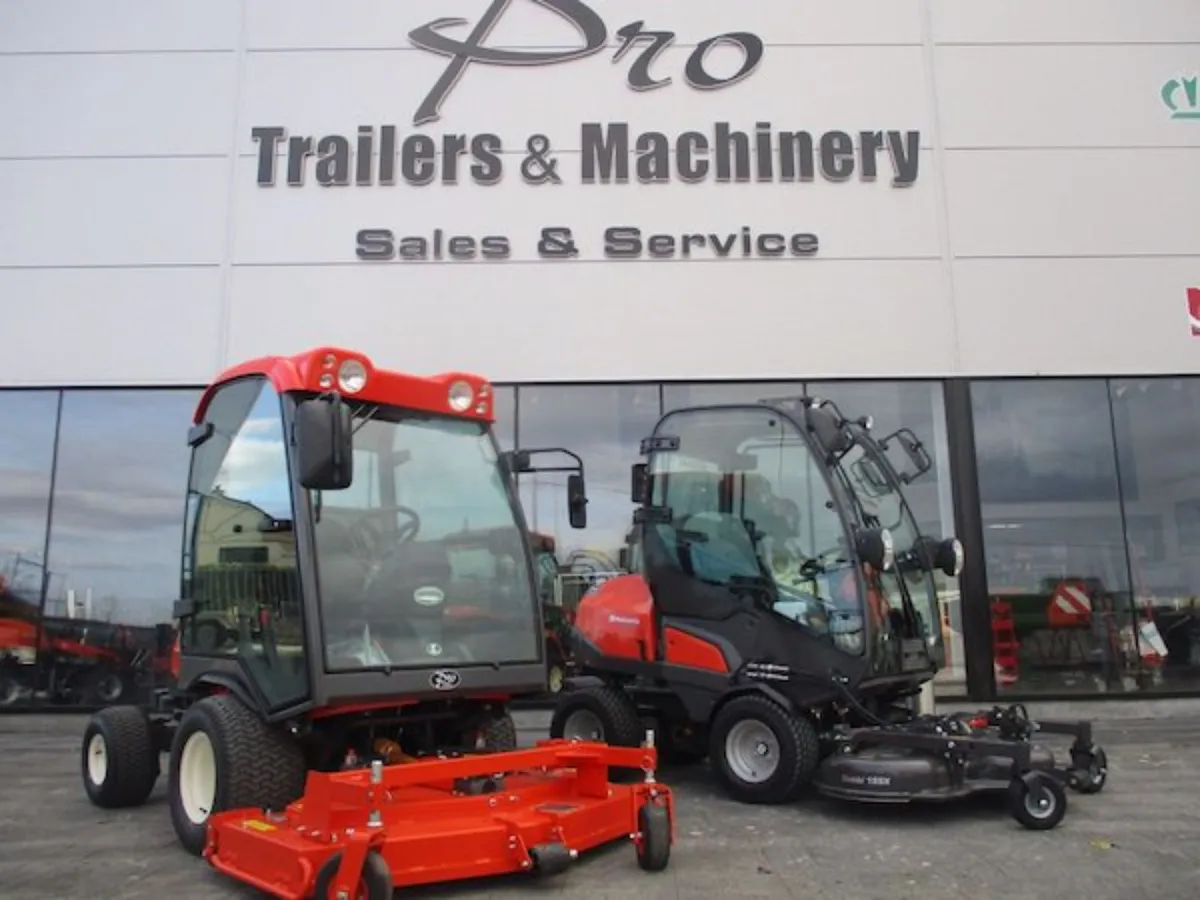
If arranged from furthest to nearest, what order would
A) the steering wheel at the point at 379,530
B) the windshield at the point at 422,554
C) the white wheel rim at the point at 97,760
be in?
the white wheel rim at the point at 97,760 → the steering wheel at the point at 379,530 → the windshield at the point at 422,554

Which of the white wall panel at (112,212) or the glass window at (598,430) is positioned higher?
the white wall panel at (112,212)

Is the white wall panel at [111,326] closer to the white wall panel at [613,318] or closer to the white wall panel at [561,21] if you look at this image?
the white wall panel at [613,318]

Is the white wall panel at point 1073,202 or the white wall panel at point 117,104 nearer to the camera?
the white wall panel at point 1073,202

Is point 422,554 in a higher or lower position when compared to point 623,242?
lower

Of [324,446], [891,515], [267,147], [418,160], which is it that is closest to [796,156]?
[418,160]

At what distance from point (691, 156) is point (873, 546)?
6.76m

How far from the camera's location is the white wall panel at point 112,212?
1108 cm

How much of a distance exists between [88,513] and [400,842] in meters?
8.49

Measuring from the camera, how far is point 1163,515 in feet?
35.7

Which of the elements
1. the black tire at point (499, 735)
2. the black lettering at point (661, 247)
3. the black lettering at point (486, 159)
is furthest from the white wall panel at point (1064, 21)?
the black tire at point (499, 735)

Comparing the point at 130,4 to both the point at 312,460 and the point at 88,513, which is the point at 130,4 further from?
the point at 312,460

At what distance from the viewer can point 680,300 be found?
11.0 meters

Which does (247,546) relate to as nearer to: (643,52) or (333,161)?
(333,161)

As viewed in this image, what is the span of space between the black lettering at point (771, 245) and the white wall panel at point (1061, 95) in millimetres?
2344
